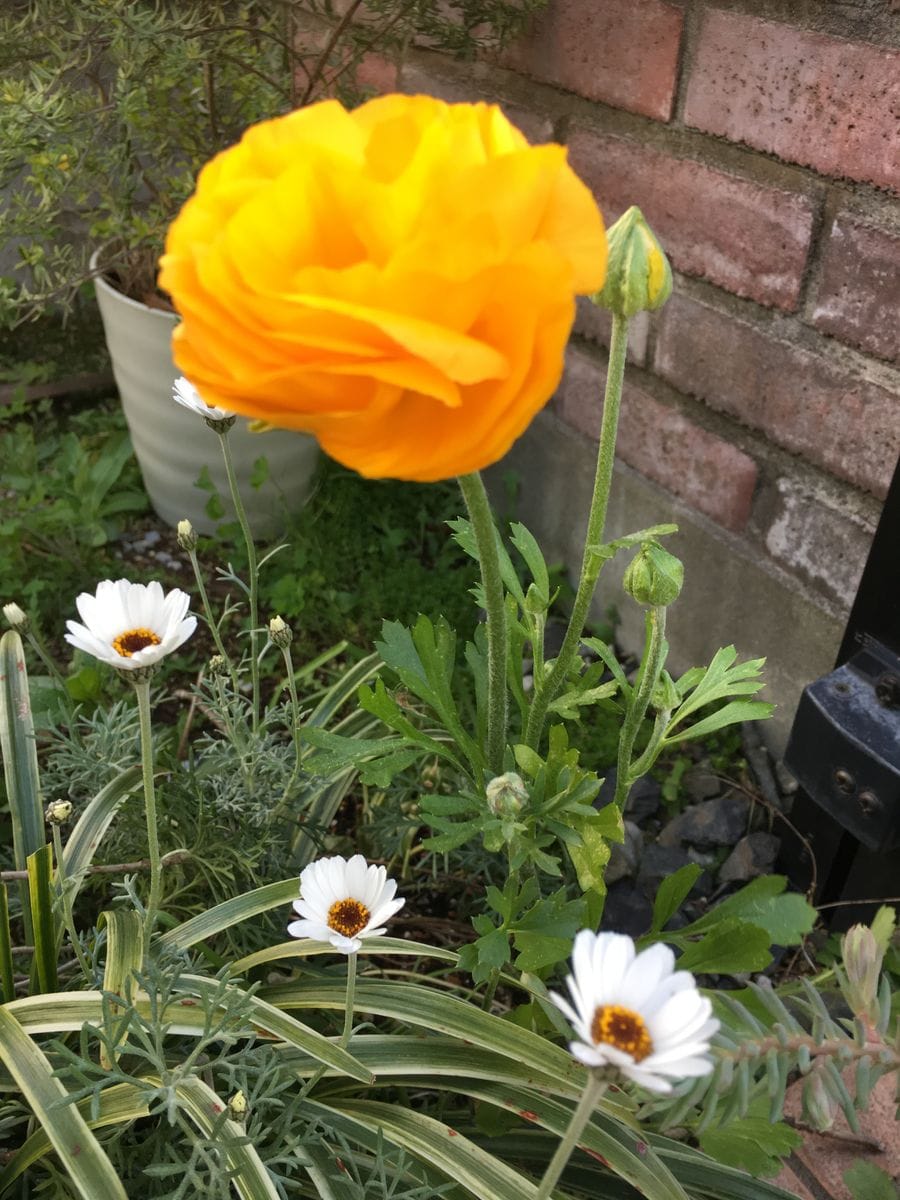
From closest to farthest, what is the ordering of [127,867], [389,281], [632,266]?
[389,281], [632,266], [127,867]

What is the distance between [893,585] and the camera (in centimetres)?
101

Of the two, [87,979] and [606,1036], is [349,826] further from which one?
[606,1036]

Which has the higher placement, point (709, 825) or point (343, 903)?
point (343, 903)

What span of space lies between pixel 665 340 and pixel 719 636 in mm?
385

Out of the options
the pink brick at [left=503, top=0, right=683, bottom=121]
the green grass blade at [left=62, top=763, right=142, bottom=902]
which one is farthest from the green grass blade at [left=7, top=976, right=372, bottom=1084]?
the pink brick at [left=503, top=0, right=683, bottom=121]

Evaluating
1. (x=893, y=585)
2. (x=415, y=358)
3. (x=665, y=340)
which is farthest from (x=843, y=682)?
(x=415, y=358)

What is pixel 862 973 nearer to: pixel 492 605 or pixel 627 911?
pixel 492 605

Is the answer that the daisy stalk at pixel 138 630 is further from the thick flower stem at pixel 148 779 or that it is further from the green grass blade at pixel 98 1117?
the green grass blade at pixel 98 1117

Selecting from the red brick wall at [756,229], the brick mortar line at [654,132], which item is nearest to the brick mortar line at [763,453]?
the red brick wall at [756,229]

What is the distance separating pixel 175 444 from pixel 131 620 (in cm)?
103

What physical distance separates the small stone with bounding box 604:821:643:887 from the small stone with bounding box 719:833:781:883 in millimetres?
100

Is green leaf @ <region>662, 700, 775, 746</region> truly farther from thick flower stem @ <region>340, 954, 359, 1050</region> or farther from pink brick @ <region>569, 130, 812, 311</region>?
pink brick @ <region>569, 130, 812, 311</region>

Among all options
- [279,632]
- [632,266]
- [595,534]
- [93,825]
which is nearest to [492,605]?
[595,534]

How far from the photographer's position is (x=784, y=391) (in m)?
1.19
